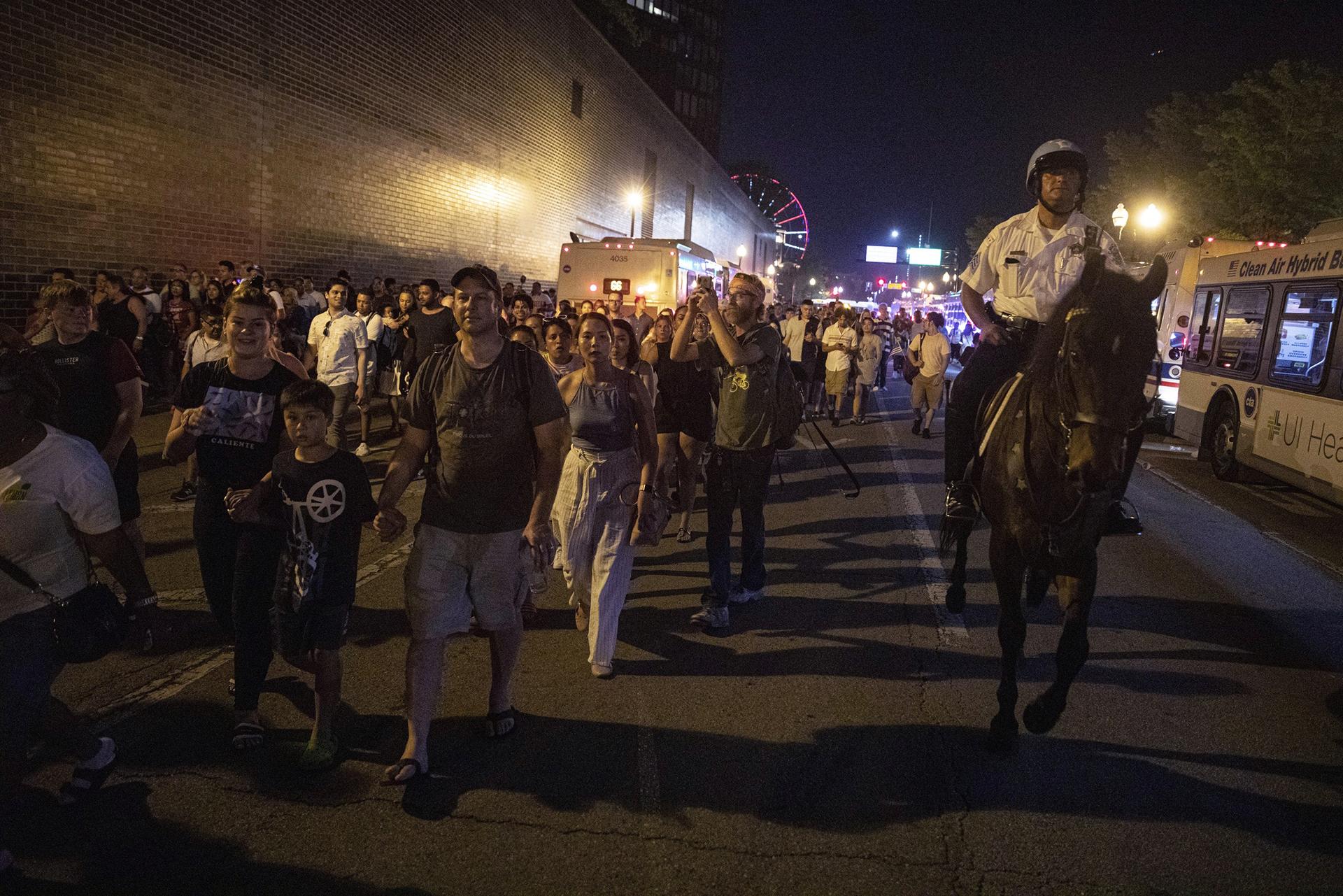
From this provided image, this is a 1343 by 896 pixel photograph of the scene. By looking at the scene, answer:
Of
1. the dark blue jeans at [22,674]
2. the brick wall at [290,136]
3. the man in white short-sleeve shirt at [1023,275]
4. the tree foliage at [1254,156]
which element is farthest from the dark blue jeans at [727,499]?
the tree foliage at [1254,156]

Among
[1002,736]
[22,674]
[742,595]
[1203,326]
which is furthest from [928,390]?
[22,674]

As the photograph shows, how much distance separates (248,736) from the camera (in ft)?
12.8

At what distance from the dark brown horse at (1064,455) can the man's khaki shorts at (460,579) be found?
7.47 feet

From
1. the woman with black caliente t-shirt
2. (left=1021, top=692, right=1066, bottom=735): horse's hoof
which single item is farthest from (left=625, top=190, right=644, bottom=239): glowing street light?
(left=1021, top=692, right=1066, bottom=735): horse's hoof

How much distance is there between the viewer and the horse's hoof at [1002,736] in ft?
13.4

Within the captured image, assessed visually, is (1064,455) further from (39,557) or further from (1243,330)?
(1243,330)

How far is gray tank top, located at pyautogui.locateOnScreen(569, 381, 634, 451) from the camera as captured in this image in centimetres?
503

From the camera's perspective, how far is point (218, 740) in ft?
13.1

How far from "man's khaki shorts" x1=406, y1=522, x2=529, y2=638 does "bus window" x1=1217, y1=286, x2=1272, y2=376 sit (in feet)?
39.5

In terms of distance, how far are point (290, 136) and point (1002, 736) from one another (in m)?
16.0

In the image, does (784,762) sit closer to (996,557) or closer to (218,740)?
(996,557)

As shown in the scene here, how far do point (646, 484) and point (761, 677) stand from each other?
1225 mm

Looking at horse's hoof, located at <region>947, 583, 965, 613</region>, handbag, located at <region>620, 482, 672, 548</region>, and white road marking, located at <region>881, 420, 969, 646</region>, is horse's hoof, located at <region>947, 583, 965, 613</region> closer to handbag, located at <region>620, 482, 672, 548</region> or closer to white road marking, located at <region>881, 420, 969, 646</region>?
white road marking, located at <region>881, 420, 969, 646</region>

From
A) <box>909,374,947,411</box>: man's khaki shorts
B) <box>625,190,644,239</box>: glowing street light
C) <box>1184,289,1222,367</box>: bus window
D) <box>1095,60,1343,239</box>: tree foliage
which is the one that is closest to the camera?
<box>1184,289,1222,367</box>: bus window
